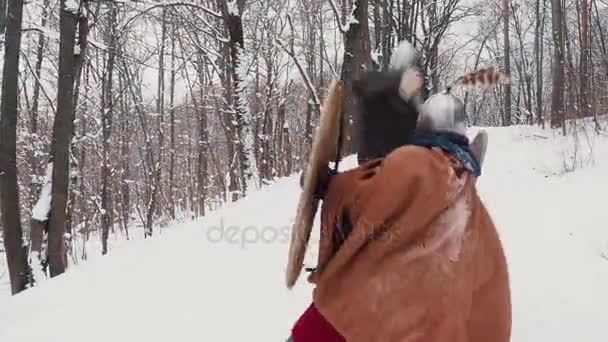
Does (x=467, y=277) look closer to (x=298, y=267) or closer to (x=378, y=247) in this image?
(x=378, y=247)

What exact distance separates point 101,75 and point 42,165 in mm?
4111

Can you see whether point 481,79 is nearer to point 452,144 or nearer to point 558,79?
point 452,144

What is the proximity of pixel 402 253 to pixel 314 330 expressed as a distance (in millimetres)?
366

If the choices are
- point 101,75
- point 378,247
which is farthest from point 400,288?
point 101,75

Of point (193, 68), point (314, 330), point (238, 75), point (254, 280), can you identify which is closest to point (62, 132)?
point (238, 75)

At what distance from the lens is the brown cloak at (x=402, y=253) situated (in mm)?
1247

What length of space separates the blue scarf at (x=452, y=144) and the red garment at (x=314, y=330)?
53cm

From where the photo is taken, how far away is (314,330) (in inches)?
57.9

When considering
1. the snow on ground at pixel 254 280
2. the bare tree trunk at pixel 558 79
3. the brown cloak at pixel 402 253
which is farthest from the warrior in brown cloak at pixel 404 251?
the bare tree trunk at pixel 558 79

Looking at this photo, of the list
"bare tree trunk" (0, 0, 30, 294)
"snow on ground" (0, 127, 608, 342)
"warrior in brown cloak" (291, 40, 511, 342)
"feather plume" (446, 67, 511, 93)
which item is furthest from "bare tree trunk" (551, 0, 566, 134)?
"warrior in brown cloak" (291, 40, 511, 342)

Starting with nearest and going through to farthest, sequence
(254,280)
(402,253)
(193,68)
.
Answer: (402,253)
(254,280)
(193,68)

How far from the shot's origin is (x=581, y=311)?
8.43ft

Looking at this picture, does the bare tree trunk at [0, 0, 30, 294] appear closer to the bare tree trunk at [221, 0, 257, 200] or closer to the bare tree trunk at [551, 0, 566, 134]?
the bare tree trunk at [221, 0, 257, 200]

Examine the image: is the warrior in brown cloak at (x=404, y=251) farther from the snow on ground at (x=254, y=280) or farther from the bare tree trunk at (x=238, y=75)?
the bare tree trunk at (x=238, y=75)
